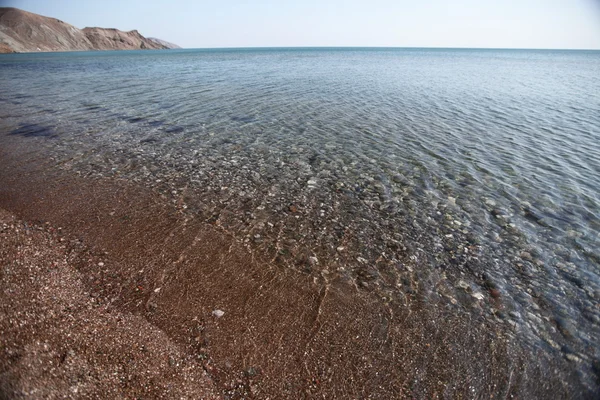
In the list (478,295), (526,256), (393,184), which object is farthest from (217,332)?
(393,184)

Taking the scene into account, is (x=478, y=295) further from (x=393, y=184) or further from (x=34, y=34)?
(x=34, y=34)

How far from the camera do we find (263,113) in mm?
21656

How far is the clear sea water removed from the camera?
22.9 ft

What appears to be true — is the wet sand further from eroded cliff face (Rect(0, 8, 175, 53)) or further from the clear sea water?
eroded cliff face (Rect(0, 8, 175, 53))

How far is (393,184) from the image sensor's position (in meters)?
11.4

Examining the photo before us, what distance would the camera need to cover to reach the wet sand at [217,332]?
14.9ft

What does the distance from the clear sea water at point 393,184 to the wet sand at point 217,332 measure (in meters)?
0.73

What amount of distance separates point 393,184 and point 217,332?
27.9ft

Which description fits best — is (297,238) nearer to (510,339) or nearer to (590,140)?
(510,339)

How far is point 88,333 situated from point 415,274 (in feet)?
22.6

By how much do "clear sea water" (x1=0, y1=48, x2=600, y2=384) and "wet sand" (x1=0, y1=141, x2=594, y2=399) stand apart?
2.39ft

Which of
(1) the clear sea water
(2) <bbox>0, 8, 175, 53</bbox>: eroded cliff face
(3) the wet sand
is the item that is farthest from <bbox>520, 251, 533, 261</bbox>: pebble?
(2) <bbox>0, 8, 175, 53</bbox>: eroded cliff face

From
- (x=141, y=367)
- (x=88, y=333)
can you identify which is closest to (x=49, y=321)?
(x=88, y=333)

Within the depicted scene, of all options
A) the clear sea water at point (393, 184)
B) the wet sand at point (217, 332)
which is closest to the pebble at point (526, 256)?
the clear sea water at point (393, 184)
